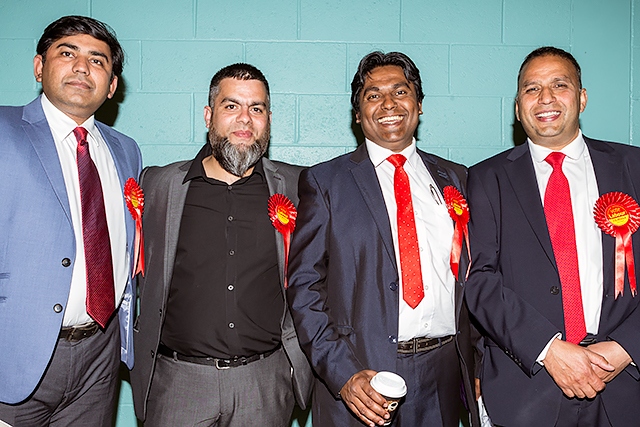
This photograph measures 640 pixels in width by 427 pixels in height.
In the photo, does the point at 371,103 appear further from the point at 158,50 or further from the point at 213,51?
the point at 158,50

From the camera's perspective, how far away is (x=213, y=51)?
292cm

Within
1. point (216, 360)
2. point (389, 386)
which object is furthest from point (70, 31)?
point (389, 386)

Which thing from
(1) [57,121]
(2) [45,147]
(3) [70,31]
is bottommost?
(2) [45,147]

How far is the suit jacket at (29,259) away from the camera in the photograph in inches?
75.5

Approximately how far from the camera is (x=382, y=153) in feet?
7.41

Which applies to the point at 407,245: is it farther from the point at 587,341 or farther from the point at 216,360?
the point at 216,360

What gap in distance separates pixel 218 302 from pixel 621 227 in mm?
1397

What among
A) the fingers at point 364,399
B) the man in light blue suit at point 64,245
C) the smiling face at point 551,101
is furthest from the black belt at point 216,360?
the smiling face at point 551,101

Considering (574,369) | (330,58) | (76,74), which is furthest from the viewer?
(330,58)

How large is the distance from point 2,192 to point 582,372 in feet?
Result: 6.33

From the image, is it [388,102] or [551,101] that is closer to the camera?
[551,101]

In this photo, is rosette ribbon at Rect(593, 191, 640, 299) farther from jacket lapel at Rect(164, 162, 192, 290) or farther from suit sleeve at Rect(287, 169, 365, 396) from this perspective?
jacket lapel at Rect(164, 162, 192, 290)

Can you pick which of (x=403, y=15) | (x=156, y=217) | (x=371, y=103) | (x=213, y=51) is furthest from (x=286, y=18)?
(x=156, y=217)

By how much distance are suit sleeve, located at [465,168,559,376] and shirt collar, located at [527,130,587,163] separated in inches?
6.7
